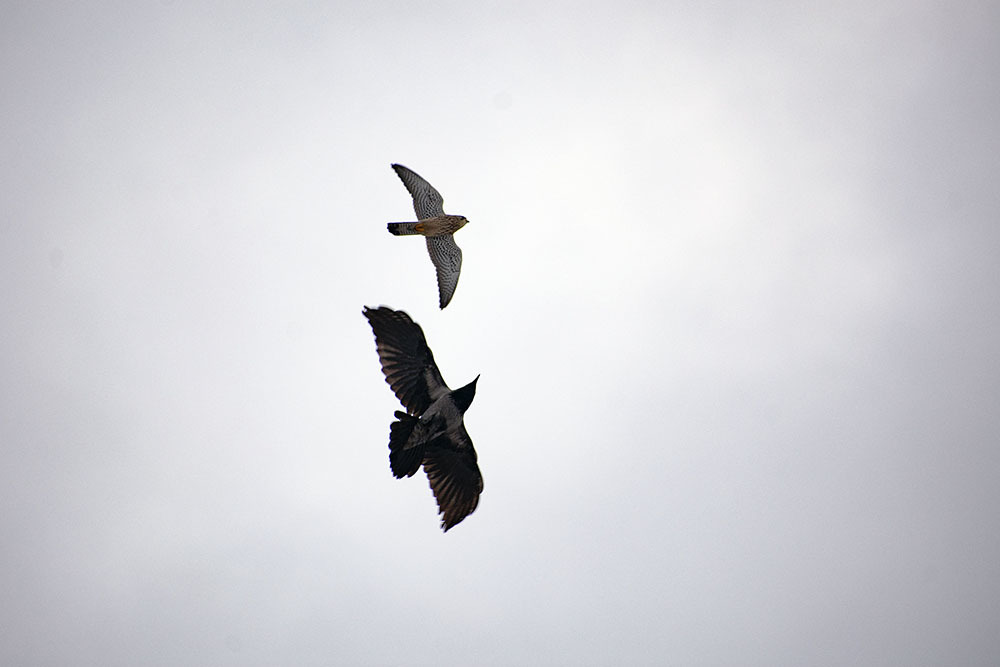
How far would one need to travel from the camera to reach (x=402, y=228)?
54.7 ft

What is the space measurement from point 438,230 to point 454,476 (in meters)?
5.32

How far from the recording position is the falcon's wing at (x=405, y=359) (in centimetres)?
1362

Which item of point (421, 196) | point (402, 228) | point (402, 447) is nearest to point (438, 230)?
point (402, 228)

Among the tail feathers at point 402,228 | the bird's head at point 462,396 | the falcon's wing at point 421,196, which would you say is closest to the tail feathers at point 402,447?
the bird's head at point 462,396

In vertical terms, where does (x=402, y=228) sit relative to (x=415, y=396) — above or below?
above

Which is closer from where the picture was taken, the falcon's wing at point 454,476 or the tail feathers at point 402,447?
the tail feathers at point 402,447

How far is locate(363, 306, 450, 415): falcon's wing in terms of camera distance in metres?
13.6

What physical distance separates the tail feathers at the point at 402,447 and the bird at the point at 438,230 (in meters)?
4.07

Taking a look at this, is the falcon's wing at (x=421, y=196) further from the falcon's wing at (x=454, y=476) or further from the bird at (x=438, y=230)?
the falcon's wing at (x=454, y=476)

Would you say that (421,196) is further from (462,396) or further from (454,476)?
(454,476)

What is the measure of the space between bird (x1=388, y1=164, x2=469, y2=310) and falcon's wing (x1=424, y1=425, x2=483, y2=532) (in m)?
3.56

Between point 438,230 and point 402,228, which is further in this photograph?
point 438,230

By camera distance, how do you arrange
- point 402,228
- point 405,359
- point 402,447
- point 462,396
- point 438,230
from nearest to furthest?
1. point 402,447
2. point 405,359
3. point 462,396
4. point 402,228
5. point 438,230

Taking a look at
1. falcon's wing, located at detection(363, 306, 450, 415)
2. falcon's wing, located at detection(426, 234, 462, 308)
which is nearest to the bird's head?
falcon's wing, located at detection(363, 306, 450, 415)
